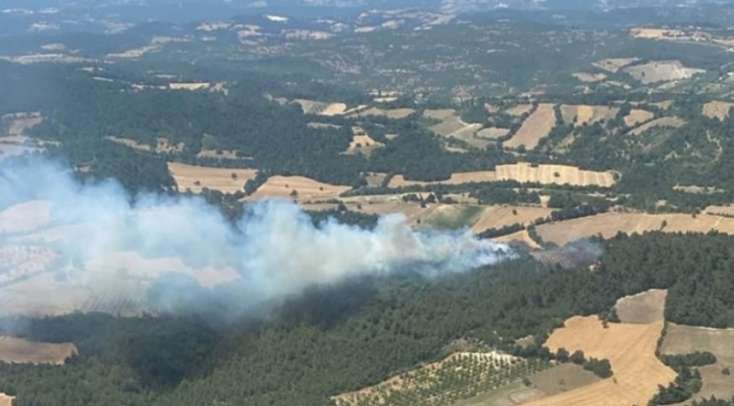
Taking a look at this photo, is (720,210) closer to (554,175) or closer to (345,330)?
(554,175)

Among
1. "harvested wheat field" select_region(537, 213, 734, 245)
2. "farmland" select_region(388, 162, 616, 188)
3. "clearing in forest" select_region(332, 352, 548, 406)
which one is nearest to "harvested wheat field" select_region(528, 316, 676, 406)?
"clearing in forest" select_region(332, 352, 548, 406)

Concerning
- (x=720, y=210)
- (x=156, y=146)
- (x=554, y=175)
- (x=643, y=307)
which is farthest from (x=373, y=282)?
(x=156, y=146)

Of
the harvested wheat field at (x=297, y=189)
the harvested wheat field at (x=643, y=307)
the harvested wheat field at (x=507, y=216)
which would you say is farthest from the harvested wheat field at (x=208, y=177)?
the harvested wheat field at (x=643, y=307)

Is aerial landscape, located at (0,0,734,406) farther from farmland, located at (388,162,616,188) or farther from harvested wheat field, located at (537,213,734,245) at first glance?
farmland, located at (388,162,616,188)

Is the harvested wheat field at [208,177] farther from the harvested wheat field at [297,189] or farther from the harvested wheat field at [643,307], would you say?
the harvested wheat field at [643,307]

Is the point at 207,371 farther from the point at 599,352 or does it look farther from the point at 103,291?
the point at 599,352

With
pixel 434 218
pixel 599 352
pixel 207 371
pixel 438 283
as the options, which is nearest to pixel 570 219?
pixel 434 218
